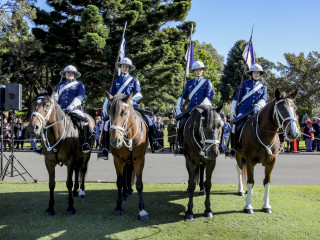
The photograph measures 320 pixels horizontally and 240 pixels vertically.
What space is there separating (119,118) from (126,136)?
29.2 inches

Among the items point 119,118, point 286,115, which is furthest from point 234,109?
point 119,118

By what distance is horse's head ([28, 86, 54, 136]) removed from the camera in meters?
6.00

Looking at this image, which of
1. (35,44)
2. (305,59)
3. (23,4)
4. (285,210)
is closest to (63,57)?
(23,4)

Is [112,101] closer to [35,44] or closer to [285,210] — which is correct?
[285,210]

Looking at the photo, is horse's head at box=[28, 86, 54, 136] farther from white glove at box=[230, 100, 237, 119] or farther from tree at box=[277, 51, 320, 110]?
tree at box=[277, 51, 320, 110]

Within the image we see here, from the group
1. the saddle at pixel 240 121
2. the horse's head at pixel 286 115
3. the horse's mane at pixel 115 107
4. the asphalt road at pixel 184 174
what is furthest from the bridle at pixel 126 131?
the asphalt road at pixel 184 174

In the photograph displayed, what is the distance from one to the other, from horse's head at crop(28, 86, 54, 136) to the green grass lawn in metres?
1.91

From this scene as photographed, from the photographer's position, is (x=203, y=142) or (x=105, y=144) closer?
(x=203, y=142)

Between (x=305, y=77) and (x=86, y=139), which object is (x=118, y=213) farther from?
(x=305, y=77)

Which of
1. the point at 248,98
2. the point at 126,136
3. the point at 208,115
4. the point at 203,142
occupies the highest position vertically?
the point at 248,98

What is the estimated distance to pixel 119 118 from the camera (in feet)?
19.6

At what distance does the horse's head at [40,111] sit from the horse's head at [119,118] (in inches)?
53.5

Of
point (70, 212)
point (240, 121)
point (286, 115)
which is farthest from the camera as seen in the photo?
point (240, 121)

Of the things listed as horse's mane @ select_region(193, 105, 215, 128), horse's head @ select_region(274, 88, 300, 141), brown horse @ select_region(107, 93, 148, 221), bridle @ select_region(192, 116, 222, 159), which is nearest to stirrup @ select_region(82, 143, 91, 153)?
brown horse @ select_region(107, 93, 148, 221)
